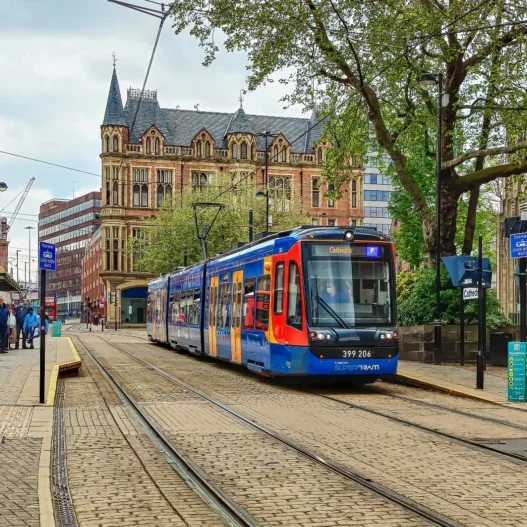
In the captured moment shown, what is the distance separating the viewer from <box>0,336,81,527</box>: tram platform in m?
7.54

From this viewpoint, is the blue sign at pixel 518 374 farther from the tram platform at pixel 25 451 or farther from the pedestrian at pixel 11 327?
the pedestrian at pixel 11 327

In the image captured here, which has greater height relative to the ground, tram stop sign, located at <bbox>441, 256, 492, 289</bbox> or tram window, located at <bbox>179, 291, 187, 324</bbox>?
tram stop sign, located at <bbox>441, 256, 492, 289</bbox>

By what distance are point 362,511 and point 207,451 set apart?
360cm

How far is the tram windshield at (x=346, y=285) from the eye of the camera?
61.9ft

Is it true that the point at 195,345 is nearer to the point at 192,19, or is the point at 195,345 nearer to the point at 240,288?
the point at 240,288

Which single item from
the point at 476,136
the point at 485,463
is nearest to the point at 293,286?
the point at 485,463

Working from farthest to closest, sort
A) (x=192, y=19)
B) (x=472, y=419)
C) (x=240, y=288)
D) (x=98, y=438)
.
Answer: (x=192, y=19)
(x=240, y=288)
(x=472, y=419)
(x=98, y=438)

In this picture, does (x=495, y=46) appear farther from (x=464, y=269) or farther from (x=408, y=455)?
(x=408, y=455)

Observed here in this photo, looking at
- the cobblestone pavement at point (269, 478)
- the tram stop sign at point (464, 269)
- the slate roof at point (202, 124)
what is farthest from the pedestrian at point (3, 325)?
the slate roof at point (202, 124)

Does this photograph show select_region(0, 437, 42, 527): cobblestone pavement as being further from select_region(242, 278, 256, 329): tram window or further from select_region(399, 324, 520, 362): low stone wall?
select_region(399, 324, 520, 362): low stone wall

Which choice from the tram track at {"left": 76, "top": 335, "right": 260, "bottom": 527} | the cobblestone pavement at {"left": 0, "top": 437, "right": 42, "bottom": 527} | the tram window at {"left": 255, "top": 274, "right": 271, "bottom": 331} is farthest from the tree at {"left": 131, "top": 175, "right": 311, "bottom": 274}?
the cobblestone pavement at {"left": 0, "top": 437, "right": 42, "bottom": 527}

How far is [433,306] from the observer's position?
27.2m

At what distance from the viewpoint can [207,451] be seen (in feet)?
36.2

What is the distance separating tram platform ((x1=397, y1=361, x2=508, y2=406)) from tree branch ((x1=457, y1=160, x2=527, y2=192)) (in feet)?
18.0
